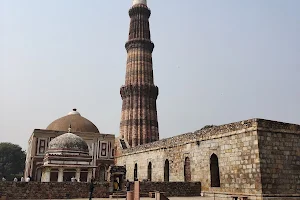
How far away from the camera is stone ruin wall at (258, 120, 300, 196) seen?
12352 mm

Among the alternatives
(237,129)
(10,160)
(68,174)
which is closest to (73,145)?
(68,174)

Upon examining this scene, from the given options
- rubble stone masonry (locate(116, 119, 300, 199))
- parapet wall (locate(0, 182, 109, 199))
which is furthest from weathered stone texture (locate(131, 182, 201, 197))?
parapet wall (locate(0, 182, 109, 199))

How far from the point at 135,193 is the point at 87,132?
2316 centimetres

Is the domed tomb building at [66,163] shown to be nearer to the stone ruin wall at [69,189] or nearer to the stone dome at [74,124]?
the stone ruin wall at [69,189]

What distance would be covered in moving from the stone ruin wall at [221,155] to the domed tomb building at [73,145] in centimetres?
620

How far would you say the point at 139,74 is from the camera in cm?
3262

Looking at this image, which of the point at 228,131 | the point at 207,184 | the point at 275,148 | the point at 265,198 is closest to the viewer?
the point at 265,198

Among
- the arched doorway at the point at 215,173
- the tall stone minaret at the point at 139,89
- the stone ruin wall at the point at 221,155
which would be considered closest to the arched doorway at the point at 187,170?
the stone ruin wall at the point at 221,155

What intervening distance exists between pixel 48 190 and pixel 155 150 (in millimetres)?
9058

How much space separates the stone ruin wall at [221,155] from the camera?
41.7 ft

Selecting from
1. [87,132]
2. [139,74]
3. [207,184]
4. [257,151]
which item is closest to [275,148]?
[257,151]

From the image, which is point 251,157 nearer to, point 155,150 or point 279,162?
point 279,162

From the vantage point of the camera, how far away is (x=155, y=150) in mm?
21406

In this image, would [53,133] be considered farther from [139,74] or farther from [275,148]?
[275,148]
